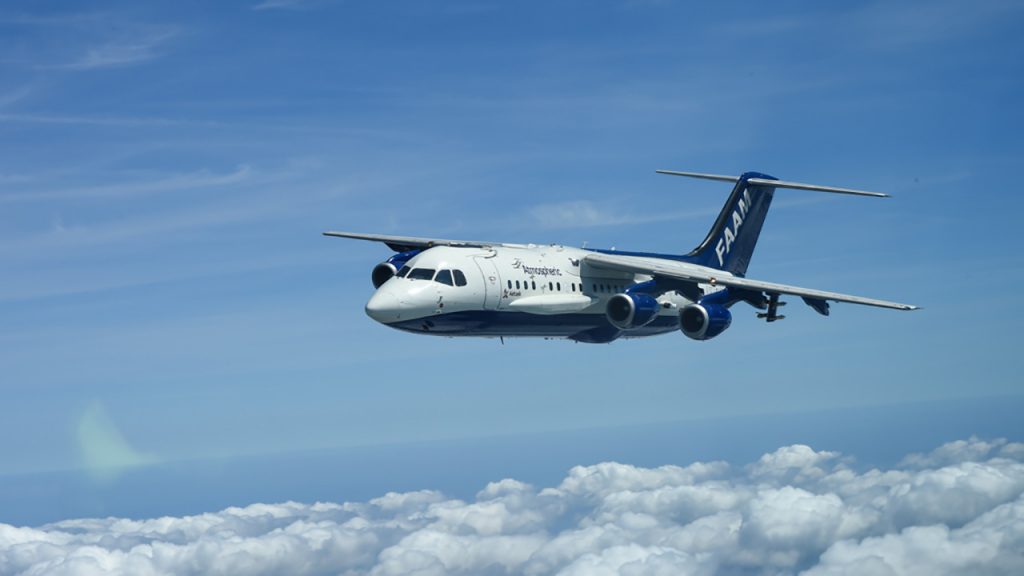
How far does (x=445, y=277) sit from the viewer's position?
3928 centimetres

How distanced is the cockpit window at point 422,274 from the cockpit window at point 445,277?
0.25 meters

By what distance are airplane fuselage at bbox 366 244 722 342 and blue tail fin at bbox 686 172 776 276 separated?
6.70m

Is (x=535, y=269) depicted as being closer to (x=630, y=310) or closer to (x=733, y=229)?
(x=630, y=310)

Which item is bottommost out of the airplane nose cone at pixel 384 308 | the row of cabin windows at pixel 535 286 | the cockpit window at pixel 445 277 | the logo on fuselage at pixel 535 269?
the airplane nose cone at pixel 384 308

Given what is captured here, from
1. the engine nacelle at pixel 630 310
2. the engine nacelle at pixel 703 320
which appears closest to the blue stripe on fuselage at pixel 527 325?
the engine nacelle at pixel 630 310

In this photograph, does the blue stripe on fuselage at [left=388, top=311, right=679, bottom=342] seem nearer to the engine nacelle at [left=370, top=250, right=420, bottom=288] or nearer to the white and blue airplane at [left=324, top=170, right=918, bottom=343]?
the white and blue airplane at [left=324, top=170, right=918, bottom=343]

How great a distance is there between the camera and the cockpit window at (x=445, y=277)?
39.2 m

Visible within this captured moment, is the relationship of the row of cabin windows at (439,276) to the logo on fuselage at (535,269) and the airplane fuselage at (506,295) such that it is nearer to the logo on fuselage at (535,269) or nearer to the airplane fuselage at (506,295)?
the airplane fuselage at (506,295)

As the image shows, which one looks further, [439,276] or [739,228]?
[739,228]

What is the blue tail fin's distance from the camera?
5275 cm

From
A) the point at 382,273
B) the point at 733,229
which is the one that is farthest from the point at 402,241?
the point at 733,229

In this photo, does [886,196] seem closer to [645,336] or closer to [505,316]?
[645,336]

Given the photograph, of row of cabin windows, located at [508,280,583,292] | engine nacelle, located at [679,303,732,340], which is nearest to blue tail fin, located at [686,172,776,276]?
engine nacelle, located at [679,303,732,340]

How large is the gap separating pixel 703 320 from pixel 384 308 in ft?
40.9
